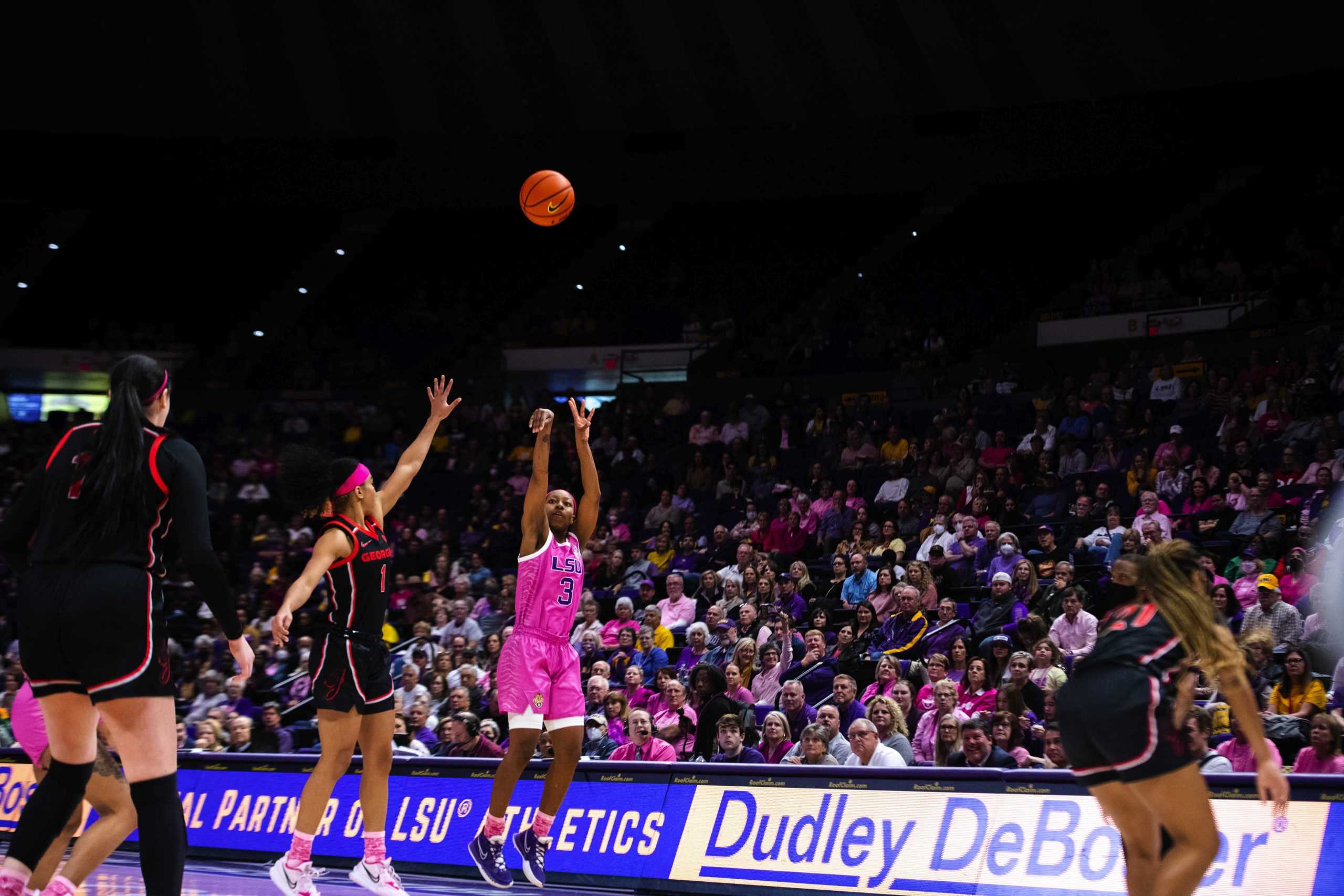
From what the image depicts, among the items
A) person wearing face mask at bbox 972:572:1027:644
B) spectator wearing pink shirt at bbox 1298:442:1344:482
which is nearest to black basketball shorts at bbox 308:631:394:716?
person wearing face mask at bbox 972:572:1027:644

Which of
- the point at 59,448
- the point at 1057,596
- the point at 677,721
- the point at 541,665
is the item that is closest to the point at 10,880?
the point at 59,448

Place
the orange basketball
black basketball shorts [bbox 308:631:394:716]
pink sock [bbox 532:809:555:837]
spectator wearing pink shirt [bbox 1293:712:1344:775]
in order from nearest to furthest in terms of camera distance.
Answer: black basketball shorts [bbox 308:631:394:716]
pink sock [bbox 532:809:555:837]
spectator wearing pink shirt [bbox 1293:712:1344:775]
the orange basketball

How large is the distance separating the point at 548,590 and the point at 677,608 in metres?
7.24

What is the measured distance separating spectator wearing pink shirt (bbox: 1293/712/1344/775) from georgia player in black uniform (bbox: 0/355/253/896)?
6.57 metres

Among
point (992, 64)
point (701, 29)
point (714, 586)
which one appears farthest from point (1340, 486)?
point (701, 29)

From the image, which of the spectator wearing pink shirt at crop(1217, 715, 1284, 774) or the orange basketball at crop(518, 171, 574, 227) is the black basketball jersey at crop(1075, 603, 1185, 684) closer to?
the spectator wearing pink shirt at crop(1217, 715, 1284, 774)

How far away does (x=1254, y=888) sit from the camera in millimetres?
6828

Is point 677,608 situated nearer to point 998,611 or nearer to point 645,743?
point 998,611

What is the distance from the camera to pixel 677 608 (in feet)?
48.3

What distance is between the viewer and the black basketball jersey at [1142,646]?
16.5ft

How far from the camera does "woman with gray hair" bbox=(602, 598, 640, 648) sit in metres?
14.2

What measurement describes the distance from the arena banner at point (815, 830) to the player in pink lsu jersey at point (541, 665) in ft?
4.89

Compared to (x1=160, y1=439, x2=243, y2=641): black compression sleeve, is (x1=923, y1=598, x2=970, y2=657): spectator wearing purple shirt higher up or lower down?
lower down

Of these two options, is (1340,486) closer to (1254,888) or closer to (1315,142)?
(1254,888)
